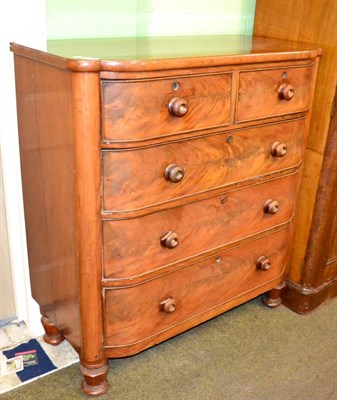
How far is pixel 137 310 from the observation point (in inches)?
59.7

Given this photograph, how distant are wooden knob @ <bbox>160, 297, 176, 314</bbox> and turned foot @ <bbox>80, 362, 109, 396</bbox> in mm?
264

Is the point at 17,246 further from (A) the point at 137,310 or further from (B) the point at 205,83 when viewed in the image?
(B) the point at 205,83

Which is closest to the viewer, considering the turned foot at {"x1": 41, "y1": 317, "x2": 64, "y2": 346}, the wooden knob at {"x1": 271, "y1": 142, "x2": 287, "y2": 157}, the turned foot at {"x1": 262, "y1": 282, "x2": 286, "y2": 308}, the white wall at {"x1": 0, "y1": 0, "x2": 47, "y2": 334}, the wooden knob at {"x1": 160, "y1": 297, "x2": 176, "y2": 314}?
the white wall at {"x1": 0, "y1": 0, "x2": 47, "y2": 334}

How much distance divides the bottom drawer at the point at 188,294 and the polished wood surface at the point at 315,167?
108 mm

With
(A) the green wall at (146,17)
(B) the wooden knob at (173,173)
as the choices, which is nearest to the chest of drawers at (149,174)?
(B) the wooden knob at (173,173)

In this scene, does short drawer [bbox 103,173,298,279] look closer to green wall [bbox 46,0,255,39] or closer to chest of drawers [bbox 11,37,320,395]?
chest of drawers [bbox 11,37,320,395]

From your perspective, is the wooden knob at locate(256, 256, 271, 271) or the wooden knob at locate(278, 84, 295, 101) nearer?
the wooden knob at locate(278, 84, 295, 101)

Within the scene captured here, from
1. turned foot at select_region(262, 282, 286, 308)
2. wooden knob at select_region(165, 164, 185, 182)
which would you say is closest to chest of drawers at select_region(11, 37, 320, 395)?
wooden knob at select_region(165, 164, 185, 182)

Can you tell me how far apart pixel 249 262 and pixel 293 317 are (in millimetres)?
410

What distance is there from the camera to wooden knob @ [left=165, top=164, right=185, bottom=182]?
1389 mm

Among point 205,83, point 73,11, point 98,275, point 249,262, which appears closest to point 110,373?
point 98,275

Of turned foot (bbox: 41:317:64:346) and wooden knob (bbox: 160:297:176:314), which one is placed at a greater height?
wooden knob (bbox: 160:297:176:314)

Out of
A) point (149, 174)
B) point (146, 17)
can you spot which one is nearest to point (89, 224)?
point (149, 174)

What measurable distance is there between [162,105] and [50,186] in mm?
443
